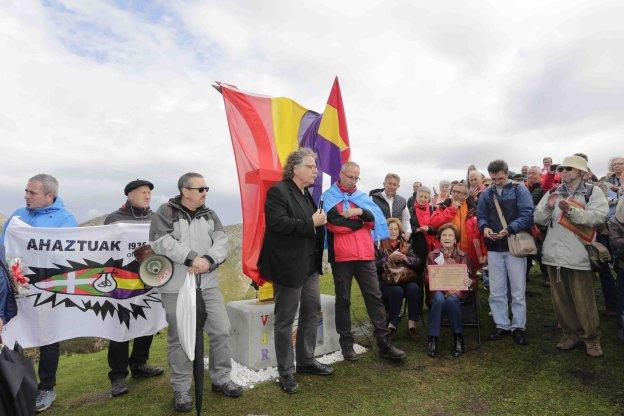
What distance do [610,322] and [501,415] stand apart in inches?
140

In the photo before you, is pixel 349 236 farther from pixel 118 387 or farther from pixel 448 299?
pixel 118 387

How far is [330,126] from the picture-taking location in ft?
20.6

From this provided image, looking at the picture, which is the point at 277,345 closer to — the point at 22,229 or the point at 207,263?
the point at 207,263

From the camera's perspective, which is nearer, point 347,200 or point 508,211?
point 347,200

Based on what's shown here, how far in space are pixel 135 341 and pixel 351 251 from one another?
3197 mm

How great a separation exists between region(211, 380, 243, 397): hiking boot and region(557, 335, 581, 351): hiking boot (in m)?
4.43

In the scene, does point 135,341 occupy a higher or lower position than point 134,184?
lower

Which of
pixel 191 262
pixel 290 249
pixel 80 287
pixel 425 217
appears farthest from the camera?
pixel 425 217

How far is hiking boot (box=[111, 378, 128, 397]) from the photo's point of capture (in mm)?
4749

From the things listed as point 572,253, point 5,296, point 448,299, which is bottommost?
point 448,299

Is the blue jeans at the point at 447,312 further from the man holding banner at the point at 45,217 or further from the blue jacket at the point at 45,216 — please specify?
the blue jacket at the point at 45,216

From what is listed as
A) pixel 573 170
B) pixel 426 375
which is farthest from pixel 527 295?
pixel 426 375

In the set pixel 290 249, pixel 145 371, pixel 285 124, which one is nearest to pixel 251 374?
pixel 145 371

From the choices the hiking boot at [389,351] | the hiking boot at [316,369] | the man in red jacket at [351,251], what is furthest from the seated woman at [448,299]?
the hiking boot at [316,369]
